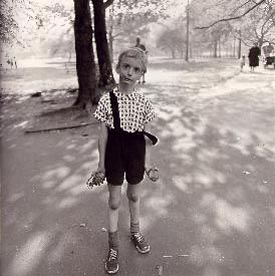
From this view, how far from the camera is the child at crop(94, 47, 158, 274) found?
3527 mm

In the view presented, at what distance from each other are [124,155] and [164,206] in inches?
64.9

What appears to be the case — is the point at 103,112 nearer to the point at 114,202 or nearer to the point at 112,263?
the point at 114,202

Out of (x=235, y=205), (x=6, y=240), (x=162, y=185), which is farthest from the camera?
(x=162, y=185)

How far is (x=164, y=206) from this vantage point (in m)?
5.11

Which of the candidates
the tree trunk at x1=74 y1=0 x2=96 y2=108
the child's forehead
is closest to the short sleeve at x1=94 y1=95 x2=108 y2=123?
the child's forehead

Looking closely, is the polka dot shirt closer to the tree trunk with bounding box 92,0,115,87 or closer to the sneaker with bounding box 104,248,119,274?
Answer: the sneaker with bounding box 104,248,119,274

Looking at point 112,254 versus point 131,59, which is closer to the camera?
point 131,59

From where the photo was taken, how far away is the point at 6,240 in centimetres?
440

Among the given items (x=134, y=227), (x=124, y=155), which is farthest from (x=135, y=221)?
(x=124, y=155)

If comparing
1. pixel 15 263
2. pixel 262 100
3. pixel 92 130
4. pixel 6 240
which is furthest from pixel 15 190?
pixel 262 100

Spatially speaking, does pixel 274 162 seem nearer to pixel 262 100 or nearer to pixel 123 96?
pixel 123 96

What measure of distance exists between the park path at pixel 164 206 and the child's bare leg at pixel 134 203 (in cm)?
20

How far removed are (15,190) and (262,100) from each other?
9.22 metres

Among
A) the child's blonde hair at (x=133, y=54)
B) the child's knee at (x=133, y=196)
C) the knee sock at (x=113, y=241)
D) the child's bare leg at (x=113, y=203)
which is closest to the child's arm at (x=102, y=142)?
the child's bare leg at (x=113, y=203)
